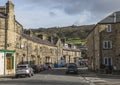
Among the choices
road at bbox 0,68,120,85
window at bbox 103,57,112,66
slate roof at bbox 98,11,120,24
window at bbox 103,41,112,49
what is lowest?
road at bbox 0,68,120,85

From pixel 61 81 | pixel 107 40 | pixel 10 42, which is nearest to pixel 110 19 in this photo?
pixel 107 40

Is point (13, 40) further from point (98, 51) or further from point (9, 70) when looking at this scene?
point (98, 51)

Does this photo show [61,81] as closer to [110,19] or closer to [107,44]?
[107,44]

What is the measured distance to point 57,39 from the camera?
417ft

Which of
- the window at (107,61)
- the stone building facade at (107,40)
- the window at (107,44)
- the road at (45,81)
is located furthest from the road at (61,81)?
the window at (107,44)

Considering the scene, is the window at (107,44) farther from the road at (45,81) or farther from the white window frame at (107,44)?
the road at (45,81)

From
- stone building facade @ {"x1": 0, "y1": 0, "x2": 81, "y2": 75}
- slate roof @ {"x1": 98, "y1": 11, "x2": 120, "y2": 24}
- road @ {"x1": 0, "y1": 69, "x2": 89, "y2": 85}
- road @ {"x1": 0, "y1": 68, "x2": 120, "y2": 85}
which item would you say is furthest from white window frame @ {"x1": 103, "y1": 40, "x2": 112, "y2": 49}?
road @ {"x1": 0, "y1": 69, "x2": 89, "y2": 85}

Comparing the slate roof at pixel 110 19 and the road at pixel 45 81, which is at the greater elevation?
the slate roof at pixel 110 19

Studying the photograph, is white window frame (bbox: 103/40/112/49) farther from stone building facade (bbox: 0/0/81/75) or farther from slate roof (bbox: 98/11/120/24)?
stone building facade (bbox: 0/0/81/75)

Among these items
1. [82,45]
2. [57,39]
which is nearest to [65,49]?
[57,39]

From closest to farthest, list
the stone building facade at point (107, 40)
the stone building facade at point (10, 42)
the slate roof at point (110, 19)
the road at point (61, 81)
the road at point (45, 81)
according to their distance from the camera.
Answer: the road at point (45, 81) < the road at point (61, 81) < the stone building facade at point (10, 42) < the stone building facade at point (107, 40) < the slate roof at point (110, 19)

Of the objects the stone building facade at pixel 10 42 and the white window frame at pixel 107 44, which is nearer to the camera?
the stone building facade at pixel 10 42

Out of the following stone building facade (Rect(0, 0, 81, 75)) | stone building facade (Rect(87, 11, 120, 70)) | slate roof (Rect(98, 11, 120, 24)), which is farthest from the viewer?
slate roof (Rect(98, 11, 120, 24))

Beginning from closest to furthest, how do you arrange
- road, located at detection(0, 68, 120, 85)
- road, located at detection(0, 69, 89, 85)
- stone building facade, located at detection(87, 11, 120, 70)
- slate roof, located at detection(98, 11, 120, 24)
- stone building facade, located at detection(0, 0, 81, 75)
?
road, located at detection(0, 69, 89, 85)
road, located at detection(0, 68, 120, 85)
stone building facade, located at detection(0, 0, 81, 75)
stone building facade, located at detection(87, 11, 120, 70)
slate roof, located at detection(98, 11, 120, 24)
